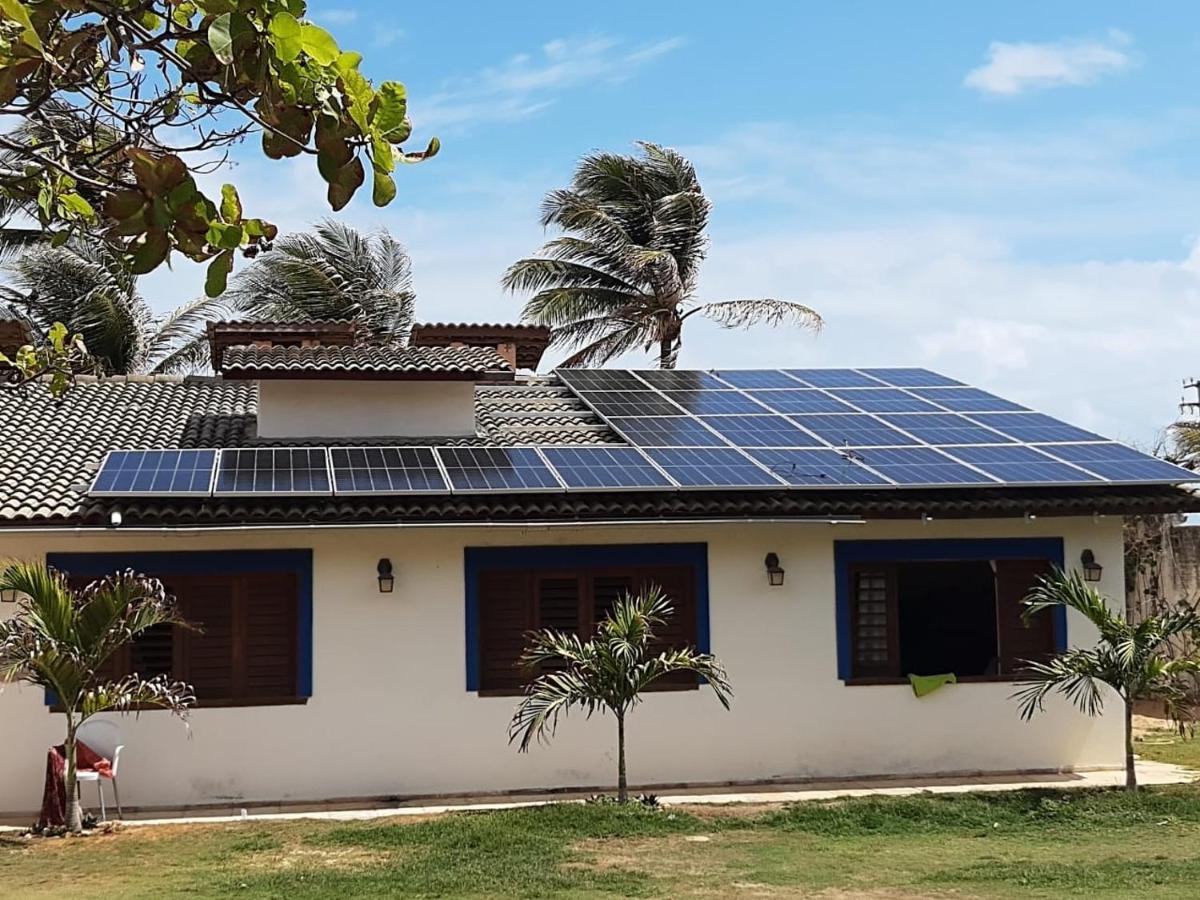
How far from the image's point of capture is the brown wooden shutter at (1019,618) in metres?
15.5

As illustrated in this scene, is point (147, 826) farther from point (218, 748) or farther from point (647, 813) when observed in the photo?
point (647, 813)

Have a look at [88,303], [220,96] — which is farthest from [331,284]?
[220,96]

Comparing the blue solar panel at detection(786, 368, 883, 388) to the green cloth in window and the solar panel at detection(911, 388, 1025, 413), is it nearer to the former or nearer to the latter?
the solar panel at detection(911, 388, 1025, 413)

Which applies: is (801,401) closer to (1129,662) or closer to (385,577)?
(1129,662)

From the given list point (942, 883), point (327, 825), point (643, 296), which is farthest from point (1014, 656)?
point (643, 296)

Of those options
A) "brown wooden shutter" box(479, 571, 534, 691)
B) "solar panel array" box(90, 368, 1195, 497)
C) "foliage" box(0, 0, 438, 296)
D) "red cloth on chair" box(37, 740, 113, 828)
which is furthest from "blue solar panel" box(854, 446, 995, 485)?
"foliage" box(0, 0, 438, 296)

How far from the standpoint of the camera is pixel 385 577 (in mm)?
14016

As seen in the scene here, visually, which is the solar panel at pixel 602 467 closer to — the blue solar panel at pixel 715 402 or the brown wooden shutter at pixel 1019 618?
the blue solar panel at pixel 715 402

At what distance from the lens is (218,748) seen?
13.6 metres

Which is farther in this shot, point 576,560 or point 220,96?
point 576,560

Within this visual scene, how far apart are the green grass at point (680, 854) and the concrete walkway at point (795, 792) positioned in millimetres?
633

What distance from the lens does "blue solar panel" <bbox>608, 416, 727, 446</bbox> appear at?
53.2 ft

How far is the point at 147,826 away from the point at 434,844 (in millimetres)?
3020

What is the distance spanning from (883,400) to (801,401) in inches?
45.4
